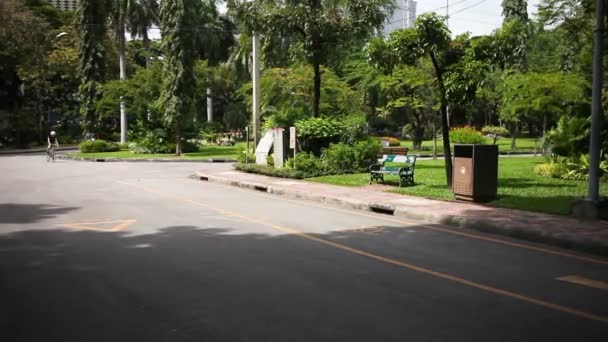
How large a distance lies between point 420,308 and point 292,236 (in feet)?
13.7

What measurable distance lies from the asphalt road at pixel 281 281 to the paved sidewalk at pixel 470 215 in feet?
1.59

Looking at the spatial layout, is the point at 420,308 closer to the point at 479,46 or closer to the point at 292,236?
the point at 292,236

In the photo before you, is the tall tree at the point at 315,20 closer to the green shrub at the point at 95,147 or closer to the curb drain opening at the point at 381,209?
the curb drain opening at the point at 381,209

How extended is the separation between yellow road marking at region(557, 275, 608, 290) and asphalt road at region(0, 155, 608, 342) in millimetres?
24

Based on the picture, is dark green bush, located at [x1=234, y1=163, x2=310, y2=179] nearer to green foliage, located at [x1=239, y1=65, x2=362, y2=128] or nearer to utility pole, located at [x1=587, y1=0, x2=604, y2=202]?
utility pole, located at [x1=587, y1=0, x2=604, y2=202]

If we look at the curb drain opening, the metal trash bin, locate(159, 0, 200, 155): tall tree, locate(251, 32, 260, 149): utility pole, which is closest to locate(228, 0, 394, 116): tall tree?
locate(251, 32, 260, 149): utility pole

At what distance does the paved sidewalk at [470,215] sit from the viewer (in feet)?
30.4

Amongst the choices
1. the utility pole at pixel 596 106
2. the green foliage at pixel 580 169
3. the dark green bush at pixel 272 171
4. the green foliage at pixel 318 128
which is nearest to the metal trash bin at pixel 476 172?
the utility pole at pixel 596 106

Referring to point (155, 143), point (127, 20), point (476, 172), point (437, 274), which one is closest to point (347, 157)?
point (476, 172)

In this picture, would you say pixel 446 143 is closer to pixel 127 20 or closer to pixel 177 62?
pixel 177 62

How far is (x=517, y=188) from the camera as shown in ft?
50.5

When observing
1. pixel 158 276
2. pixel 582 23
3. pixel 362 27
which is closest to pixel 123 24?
pixel 362 27

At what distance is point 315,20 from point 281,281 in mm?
18765

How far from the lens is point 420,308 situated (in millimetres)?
5641
